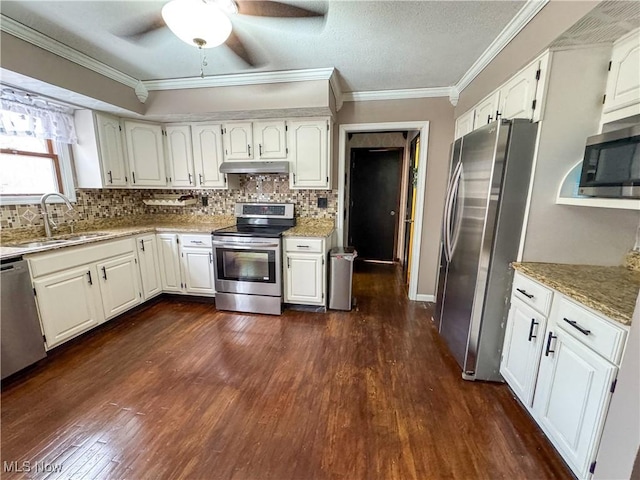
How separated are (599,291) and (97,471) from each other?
8.50 feet

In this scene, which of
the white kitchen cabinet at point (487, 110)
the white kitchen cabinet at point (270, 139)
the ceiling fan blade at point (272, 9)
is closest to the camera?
the ceiling fan blade at point (272, 9)

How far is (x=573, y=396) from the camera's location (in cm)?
125

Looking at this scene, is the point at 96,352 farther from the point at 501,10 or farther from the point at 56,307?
the point at 501,10

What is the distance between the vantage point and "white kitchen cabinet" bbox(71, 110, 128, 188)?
2.75 m

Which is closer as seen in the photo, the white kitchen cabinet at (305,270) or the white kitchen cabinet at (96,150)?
the white kitchen cabinet at (96,150)

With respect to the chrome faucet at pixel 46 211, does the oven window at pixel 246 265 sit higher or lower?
lower

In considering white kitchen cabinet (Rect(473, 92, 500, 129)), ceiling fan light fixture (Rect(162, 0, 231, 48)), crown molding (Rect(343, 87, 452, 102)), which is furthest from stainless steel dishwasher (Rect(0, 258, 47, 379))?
white kitchen cabinet (Rect(473, 92, 500, 129))

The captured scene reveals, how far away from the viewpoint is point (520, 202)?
168 cm

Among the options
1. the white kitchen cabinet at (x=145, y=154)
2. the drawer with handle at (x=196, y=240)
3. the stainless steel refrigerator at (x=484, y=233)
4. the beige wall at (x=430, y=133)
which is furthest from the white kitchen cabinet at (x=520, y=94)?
the white kitchen cabinet at (x=145, y=154)

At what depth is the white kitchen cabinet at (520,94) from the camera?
5.24 ft

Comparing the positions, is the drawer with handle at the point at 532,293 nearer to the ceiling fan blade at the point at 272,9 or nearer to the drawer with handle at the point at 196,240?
the ceiling fan blade at the point at 272,9

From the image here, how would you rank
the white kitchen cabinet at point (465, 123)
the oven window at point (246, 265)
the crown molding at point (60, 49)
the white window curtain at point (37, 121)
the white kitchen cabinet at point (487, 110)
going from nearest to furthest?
the crown molding at point (60, 49), the white kitchen cabinet at point (487, 110), the white window curtain at point (37, 121), the white kitchen cabinet at point (465, 123), the oven window at point (246, 265)

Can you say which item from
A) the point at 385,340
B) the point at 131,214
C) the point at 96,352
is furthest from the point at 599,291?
the point at 131,214
